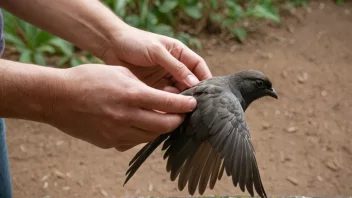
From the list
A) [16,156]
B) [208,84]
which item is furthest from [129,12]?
[208,84]

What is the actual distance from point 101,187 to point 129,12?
7.60ft

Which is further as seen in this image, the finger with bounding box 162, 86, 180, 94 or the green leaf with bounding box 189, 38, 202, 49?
the green leaf with bounding box 189, 38, 202, 49

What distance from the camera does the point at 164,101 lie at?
1.61 metres

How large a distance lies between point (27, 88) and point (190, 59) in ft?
2.96

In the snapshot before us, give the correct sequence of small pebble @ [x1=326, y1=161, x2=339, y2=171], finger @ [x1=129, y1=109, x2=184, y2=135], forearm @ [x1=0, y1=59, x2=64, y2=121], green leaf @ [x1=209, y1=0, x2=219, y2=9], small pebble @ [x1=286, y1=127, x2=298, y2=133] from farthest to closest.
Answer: green leaf @ [x1=209, y1=0, x2=219, y2=9] → small pebble @ [x1=286, y1=127, x2=298, y2=133] → small pebble @ [x1=326, y1=161, x2=339, y2=171] → finger @ [x1=129, y1=109, x2=184, y2=135] → forearm @ [x1=0, y1=59, x2=64, y2=121]

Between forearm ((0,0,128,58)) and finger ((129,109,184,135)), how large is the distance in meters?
0.60

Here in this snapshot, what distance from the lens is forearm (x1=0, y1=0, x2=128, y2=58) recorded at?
1994 mm

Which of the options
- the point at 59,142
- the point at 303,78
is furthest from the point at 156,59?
the point at 303,78

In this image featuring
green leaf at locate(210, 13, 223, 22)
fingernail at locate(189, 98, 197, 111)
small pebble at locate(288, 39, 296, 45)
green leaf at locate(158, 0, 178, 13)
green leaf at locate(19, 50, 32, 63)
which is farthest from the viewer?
small pebble at locate(288, 39, 296, 45)

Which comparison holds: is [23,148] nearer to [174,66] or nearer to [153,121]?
[174,66]

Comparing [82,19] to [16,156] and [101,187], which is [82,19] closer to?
[101,187]

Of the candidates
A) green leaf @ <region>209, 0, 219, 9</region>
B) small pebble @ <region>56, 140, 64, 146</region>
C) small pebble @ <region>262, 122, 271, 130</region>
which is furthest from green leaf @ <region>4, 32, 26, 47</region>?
small pebble @ <region>262, 122, 271, 130</region>

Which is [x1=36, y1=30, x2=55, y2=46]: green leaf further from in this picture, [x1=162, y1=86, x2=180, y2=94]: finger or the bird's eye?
the bird's eye

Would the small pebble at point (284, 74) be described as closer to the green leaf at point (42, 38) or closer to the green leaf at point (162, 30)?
the green leaf at point (162, 30)
